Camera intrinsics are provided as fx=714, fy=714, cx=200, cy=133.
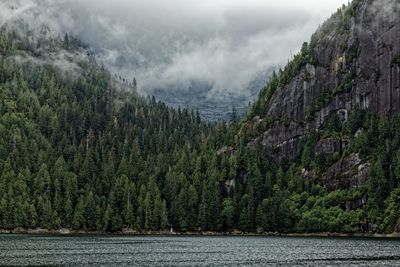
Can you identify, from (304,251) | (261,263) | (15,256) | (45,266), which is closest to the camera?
(45,266)

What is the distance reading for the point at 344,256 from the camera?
444ft

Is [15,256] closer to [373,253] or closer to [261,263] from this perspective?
[261,263]

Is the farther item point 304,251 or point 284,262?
point 304,251

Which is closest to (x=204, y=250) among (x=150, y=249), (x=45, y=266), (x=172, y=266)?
(x=150, y=249)

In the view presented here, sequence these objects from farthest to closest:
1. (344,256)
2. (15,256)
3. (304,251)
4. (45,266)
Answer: (304,251), (344,256), (15,256), (45,266)

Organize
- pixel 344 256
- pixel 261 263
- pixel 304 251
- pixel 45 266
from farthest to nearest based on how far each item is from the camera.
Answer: pixel 304 251 < pixel 344 256 < pixel 261 263 < pixel 45 266

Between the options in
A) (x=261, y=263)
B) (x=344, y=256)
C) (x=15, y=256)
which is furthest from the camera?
(x=344, y=256)

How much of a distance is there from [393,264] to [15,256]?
65082 millimetres

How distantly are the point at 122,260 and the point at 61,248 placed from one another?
3583 centimetres

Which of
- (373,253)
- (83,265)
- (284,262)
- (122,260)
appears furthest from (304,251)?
(83,265)

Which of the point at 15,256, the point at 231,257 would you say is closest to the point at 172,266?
the point at 231,257

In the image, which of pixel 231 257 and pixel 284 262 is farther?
pixel 231 257

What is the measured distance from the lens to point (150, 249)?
15550cm

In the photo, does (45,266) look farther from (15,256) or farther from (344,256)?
(344,256)
